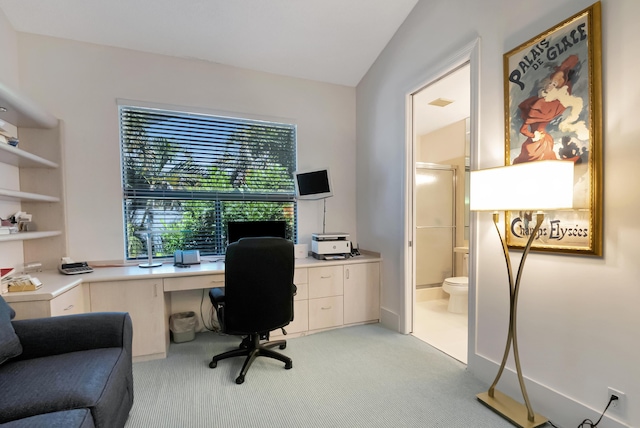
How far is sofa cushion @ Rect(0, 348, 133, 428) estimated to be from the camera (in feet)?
3.81

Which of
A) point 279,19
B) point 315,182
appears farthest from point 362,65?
point 315,182

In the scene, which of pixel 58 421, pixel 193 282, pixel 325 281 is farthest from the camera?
pixel 325 281

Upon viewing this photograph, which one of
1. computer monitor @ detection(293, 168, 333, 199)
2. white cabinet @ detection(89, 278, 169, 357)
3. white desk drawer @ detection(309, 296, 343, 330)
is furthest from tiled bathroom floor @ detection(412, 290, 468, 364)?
white cabinet @ detection(89, 278, 169, 357)

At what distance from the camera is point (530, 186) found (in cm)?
147

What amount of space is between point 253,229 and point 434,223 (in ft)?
8.47

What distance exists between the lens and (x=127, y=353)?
1680 mm

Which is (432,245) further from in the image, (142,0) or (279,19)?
(142,0)

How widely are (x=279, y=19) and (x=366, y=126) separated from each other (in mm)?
1496

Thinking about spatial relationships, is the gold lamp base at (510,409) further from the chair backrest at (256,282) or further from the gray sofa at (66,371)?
the gray sofa at (66,371)

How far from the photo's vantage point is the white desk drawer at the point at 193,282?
8.00 ft

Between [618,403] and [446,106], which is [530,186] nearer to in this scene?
[618,403]

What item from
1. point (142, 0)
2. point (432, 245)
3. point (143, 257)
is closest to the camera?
point (142, 0)

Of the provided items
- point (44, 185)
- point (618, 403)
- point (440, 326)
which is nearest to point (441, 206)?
point (440, 326)

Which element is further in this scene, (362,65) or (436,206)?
(436,206)
